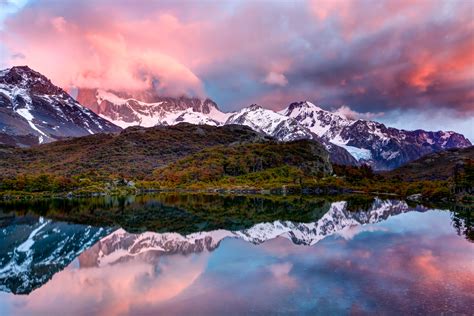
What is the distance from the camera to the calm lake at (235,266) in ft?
80.4

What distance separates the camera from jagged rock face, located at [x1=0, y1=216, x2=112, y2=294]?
32.3 m

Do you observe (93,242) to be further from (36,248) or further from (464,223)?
(464,223)

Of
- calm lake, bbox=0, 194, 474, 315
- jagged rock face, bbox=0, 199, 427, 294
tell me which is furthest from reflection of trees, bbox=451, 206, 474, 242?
jagged rock face, bbox=0, 199, 427, 294

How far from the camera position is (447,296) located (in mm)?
25406

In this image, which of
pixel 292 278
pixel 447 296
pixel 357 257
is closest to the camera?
pixel 447 296

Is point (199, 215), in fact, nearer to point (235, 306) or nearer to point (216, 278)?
point (216, 278)

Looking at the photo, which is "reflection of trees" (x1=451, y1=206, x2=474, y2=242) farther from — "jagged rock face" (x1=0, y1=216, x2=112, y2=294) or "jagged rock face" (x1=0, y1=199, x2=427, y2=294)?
"jagged rock face" (x1=0, y1=216, x2=112, y2=294)

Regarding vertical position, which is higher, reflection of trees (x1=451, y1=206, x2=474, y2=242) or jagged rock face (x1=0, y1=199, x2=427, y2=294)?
reflection of trees (x1=451, y1=206, x2=474, y2=242)

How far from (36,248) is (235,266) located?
78.8ft

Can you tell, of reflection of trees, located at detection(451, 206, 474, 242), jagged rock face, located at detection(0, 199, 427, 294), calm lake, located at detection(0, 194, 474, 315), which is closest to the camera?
calm lake, located at detection(0, 194, 474, 315)

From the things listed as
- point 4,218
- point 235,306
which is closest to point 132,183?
point 4,218

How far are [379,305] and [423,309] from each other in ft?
7.44

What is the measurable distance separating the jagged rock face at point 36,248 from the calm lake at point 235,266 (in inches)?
5.6

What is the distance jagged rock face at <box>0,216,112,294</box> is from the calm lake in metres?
0.14
